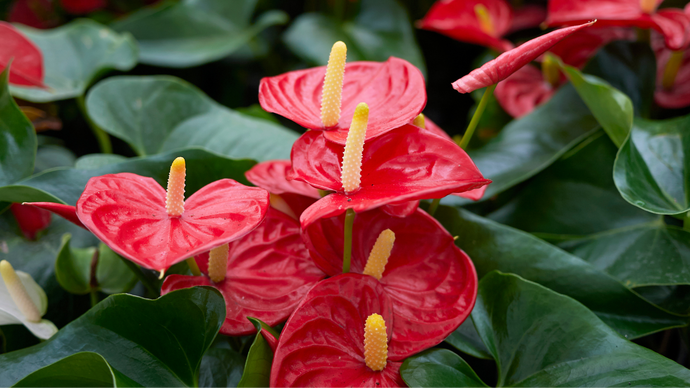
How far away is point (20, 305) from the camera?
1.54 feet

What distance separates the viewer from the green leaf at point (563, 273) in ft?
1.66

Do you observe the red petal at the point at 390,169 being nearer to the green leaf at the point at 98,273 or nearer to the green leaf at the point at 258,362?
the green leaf at the point at 258,362

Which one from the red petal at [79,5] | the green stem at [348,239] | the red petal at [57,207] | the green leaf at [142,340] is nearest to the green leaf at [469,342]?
the green stem at [348,239]

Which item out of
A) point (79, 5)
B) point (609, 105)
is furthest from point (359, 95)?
point (79, 5)

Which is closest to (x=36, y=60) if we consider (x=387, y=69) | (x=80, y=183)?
(x=80, y=183)

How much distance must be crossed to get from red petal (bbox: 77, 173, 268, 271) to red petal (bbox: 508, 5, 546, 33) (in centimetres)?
91

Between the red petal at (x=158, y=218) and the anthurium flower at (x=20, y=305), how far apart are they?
0.15 m

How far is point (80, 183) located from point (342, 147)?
0.31m

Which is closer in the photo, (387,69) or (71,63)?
(387,69)

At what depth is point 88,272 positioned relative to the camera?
1.91ft

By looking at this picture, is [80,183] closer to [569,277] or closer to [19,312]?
[19,312]

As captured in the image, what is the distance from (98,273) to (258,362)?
29 centimetres

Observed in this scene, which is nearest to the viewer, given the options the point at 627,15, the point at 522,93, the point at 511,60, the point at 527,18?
the point at 511,60

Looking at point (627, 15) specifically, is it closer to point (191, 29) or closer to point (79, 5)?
point (191, 29)
